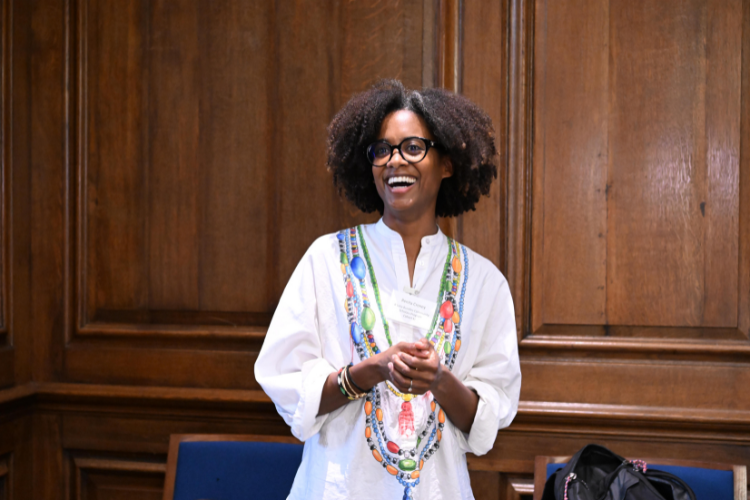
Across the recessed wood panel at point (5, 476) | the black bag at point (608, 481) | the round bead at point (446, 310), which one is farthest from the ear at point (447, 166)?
the recessed wood panel at point (5, 476)

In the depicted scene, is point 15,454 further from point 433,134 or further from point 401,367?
point 433,134

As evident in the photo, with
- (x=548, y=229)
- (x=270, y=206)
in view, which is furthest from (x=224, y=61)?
(x=548, y=229)

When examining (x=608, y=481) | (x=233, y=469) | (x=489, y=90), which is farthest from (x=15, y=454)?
(x=489, y=90)

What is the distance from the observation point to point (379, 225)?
5.43 feet

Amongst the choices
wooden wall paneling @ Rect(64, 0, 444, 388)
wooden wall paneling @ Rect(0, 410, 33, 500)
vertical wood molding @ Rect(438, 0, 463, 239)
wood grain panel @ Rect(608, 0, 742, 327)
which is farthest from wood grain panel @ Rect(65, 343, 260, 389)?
wood grain panel @ Rect(608, 0, 742, 327)

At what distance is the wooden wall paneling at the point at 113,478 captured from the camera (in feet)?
7.46

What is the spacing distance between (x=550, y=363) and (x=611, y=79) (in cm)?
96

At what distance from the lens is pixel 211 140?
2.24 metres

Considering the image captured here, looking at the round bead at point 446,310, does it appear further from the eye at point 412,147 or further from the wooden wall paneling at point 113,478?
the wooden wall paneling at point 113,478

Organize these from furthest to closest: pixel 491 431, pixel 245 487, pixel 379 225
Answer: pixel 245 487 → pixel 379 225 → pixel 491 431

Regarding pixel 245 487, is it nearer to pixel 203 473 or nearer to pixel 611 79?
pixel 203 473

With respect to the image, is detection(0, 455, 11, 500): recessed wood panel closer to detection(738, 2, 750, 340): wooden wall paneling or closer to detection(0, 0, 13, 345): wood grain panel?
detection(0, 0, 13, 345): wood grain panel

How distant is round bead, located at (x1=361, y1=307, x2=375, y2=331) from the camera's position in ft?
5.03

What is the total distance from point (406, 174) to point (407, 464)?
69 cm
